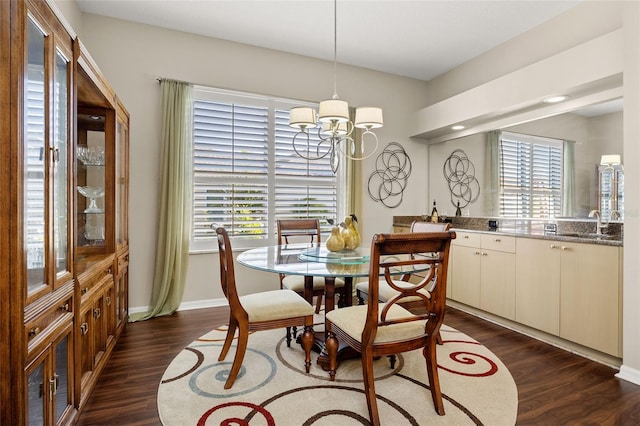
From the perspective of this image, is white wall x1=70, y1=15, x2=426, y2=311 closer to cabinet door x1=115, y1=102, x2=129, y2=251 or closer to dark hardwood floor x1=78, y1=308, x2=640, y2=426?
cabinet door x1=115, y1=102, x2=129, y2=251

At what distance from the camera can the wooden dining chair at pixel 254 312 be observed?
2.10 m

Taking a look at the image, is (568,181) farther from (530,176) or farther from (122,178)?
(122,178)

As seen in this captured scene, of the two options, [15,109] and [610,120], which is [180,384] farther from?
[610,120]

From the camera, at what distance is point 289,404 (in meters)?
1.93

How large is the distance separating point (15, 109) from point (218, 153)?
8.88ft

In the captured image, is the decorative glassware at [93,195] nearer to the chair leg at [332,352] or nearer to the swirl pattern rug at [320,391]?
the swirl pattern rug at [320,391]

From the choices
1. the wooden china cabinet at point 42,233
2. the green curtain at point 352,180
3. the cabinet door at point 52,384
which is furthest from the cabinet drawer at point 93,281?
the green curtain at point 352,180

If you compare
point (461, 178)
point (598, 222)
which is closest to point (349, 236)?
point (598, 222)

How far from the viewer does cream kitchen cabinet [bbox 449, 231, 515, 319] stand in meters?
3.25

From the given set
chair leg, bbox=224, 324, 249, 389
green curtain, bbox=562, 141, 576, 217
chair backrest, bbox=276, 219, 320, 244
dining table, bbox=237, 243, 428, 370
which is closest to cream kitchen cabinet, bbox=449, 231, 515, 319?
green curtain, bbox=562, 141, 576, 217

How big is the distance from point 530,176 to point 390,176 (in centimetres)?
170

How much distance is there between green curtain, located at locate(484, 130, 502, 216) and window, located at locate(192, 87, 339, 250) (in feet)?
6.58

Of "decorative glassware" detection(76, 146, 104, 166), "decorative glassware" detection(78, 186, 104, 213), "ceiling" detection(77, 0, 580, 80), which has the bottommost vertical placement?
"decorative glassware" detection(78, 186, 104, 213)

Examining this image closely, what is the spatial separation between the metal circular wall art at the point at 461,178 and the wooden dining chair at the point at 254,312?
3.05m
